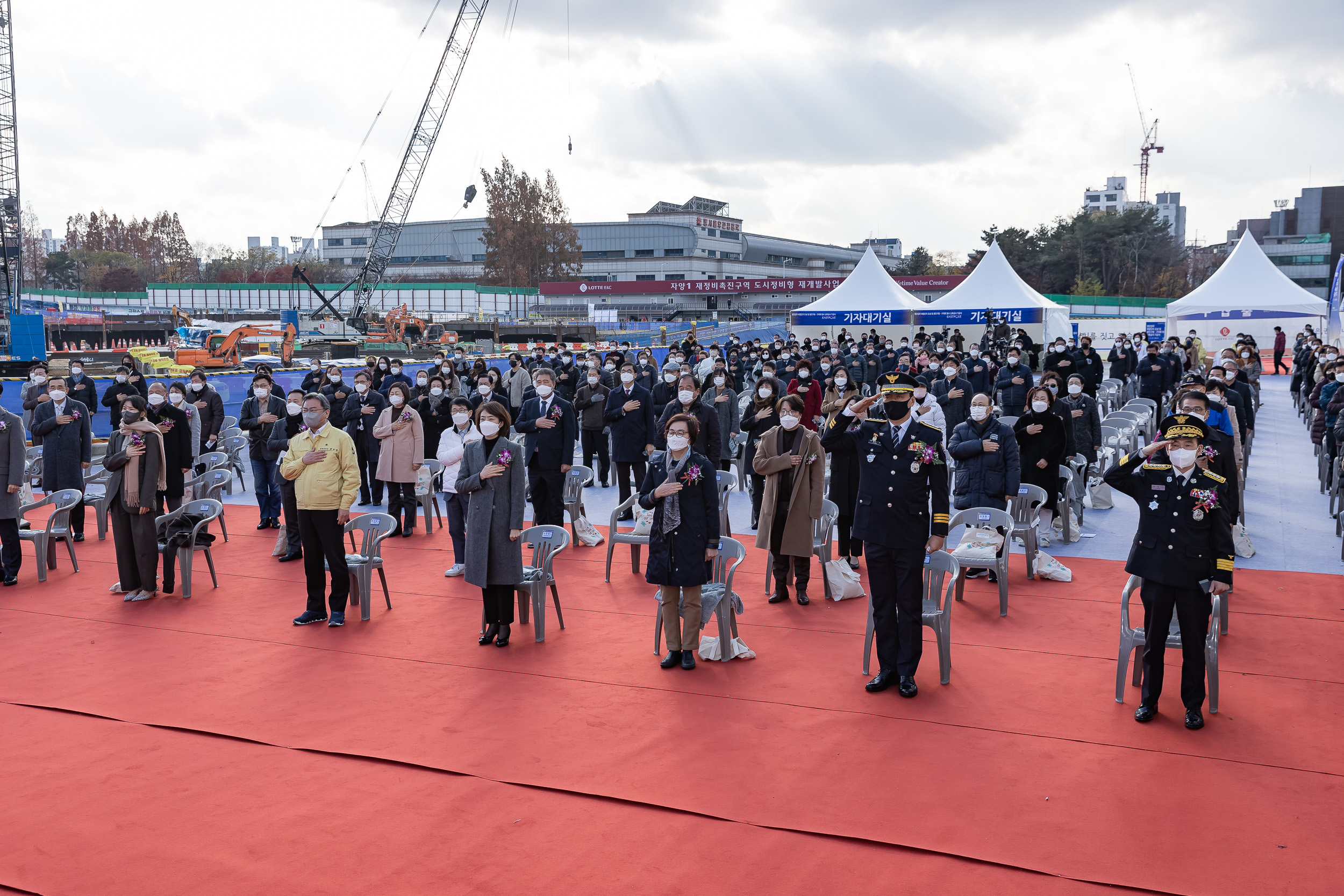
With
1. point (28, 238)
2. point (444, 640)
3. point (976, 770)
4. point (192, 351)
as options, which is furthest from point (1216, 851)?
point (28, 238)

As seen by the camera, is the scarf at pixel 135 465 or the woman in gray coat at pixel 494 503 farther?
the scarf at pixel 135 465

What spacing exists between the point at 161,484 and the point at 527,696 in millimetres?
4522

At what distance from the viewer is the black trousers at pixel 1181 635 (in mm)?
5141

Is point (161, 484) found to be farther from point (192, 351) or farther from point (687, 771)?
point (192, 351)

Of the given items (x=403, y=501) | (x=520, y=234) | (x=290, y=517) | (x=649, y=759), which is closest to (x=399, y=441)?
(x=403, y=501)

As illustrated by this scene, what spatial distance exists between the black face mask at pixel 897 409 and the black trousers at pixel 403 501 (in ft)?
21.3

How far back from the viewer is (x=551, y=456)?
888cm

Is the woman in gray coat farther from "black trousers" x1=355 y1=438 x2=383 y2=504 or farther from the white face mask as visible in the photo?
"black trousers" x1=355 y1=438 x2=383 y2=504

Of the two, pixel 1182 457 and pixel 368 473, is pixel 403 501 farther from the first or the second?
pixel 1182 457

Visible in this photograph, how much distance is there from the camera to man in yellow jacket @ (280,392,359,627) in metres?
7.18

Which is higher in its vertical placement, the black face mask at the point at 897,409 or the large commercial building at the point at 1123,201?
the large commercial building at the point at 1123,201

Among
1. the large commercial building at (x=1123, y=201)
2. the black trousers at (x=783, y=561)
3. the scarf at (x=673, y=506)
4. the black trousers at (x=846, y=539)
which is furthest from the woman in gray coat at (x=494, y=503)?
the large commercial building at (x=1123, y=201)

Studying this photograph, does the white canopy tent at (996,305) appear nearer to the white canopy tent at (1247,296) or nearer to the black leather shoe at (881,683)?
the white canopy tent at (1247,296)

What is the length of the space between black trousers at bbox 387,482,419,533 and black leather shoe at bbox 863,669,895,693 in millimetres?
6415
